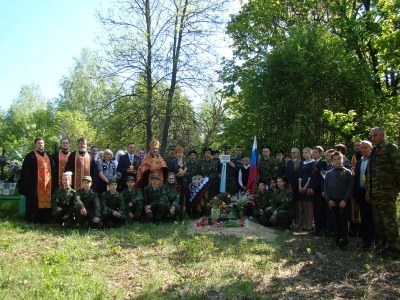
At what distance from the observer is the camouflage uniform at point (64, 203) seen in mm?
8195

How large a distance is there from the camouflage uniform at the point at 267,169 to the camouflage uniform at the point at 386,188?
375cm

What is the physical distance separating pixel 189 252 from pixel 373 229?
10.3ft

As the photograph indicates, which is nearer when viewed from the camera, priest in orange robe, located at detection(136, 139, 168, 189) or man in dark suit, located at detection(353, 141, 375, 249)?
man in dark suit, located at detection(353, 141, 375, 249)

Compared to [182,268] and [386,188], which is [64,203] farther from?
[386,188]

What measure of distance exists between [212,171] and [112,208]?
290 cm

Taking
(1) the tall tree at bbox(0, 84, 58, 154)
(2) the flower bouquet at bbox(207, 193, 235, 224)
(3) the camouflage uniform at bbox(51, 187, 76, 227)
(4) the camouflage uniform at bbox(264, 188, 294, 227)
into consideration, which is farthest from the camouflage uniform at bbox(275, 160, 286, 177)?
(1) the tall tree at bbox(0, 84, 58, 154)

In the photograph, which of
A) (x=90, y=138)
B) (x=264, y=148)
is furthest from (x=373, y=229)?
(x=90, y=138)

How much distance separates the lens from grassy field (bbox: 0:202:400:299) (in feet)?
14.9

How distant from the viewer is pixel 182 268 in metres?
5.53

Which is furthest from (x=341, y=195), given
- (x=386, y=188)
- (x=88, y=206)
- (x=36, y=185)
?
(x=36, y=185)

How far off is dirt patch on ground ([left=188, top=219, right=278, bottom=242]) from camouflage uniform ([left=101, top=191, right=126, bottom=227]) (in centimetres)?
147

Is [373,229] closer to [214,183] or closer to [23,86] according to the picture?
[214,183]

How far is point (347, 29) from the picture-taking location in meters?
16.2

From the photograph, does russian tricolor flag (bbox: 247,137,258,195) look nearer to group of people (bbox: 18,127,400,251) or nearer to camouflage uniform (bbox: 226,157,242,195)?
group of people (bbox: 18,127,400,251)
